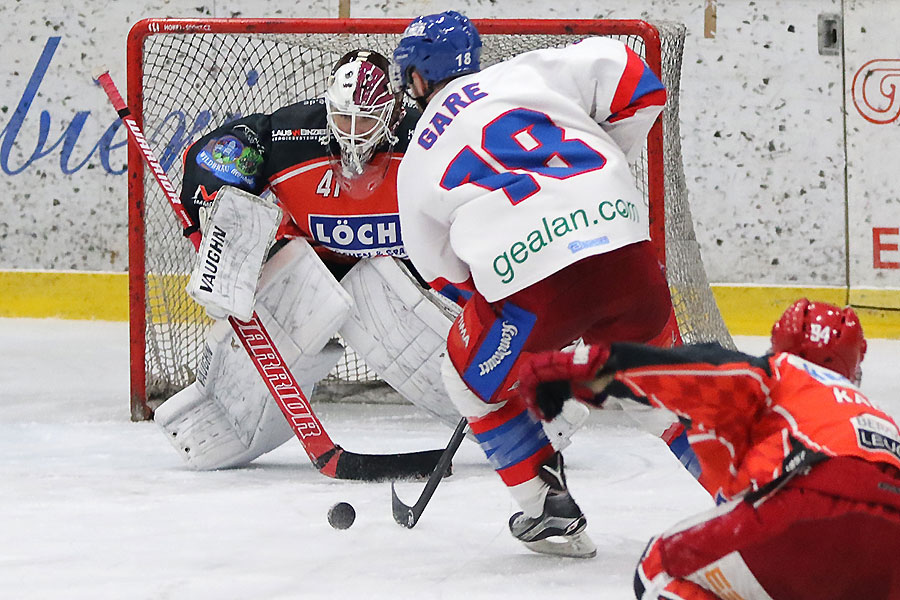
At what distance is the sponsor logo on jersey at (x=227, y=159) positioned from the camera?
2914 mm

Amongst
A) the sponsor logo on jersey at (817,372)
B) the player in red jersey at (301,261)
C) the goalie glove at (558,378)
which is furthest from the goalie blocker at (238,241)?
the sponsor logo on jersey at (817,372)

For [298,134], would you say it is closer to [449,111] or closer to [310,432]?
[310,432]

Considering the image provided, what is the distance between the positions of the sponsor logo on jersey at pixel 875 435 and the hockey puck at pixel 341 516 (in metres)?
1.12

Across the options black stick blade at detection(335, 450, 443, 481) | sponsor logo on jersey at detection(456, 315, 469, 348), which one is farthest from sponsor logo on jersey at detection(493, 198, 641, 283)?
black stick blade at detection(335, 450, 443, 481)

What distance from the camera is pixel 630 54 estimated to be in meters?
2.06

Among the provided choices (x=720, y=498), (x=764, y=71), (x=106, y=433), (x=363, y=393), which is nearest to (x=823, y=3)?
(x=764, y=71)

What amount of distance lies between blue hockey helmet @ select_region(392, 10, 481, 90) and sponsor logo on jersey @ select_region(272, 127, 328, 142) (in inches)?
35.3

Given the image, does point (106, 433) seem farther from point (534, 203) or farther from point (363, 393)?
point (534, 203)

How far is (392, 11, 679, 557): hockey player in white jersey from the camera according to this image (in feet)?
6.20

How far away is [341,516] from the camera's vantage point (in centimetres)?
224

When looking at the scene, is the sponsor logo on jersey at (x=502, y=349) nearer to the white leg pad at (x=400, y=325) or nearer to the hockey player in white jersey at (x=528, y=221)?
the hockey player in white jersey at (x=528, y=221)

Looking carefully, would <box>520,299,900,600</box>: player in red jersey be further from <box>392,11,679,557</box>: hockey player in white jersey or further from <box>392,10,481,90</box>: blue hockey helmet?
<box>392,10,481,90</box>: blue hockey helmet

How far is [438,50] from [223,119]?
2.19 meters

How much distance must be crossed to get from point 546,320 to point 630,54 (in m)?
0.47
